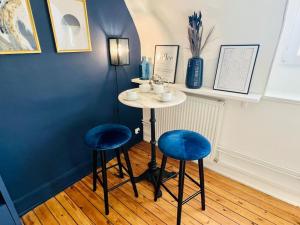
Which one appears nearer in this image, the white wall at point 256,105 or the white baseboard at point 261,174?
the white wall at point 256,105

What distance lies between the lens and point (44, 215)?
5.08 feet

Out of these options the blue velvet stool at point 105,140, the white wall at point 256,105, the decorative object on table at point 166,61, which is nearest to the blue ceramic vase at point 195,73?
the white wall at point 256,105

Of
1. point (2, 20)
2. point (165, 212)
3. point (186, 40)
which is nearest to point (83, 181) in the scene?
point (165, 212)

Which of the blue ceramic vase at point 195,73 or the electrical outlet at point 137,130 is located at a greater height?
the blue ceramic vase at point 195,73

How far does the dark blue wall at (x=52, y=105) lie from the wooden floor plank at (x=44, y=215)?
6 cm

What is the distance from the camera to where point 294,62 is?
150 centimetres

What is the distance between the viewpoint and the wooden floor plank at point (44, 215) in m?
1.49

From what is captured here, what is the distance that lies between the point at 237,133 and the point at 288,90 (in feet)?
1.92

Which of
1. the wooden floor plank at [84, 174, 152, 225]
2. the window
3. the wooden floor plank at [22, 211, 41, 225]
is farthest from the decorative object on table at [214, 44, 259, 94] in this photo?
the wooden floor plank at [22, 211, 41, 225]

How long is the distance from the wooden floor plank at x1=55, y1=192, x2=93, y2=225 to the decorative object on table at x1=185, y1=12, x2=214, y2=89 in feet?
5.15

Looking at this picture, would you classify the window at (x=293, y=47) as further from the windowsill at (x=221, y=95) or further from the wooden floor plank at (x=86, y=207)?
the wooden floor plank at (x=86, y=207)

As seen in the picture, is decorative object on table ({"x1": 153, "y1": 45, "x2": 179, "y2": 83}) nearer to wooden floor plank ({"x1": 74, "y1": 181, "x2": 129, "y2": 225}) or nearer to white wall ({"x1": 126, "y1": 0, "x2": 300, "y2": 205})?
white wall ({"x1": 126, "y1": 0, "x2": 300, "y2": 205})

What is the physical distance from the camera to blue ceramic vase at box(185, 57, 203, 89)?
169cm

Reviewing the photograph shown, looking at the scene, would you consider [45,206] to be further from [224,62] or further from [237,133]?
[224,62]
